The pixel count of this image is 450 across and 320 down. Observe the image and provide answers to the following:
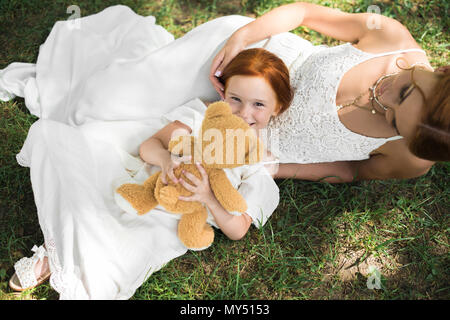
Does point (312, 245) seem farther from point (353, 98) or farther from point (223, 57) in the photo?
point (223, 57)

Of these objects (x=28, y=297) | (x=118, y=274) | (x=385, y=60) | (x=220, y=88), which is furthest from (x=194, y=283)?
(x=385, y=60)

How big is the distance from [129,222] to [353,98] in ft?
3.93

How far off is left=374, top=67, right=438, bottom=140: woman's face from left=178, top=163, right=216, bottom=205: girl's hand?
808 millimetres

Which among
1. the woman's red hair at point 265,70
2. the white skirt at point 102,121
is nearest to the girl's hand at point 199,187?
the white skirt at point 102,121

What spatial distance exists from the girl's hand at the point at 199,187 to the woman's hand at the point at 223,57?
1.88ft

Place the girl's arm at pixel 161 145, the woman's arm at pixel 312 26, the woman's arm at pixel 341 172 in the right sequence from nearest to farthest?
the girl's arm at pixel 161 145 < the woman's arm at pixel 312 26 < the woman's arm at pixel 341 172

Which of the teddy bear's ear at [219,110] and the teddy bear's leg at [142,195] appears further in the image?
the teddy bear's leg at [142,195]

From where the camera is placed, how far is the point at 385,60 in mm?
1793

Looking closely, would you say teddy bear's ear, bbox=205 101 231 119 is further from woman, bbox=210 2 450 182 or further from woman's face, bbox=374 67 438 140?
woman's face, bbox=374 67 438 140

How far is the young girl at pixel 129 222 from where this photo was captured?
68.1 inches

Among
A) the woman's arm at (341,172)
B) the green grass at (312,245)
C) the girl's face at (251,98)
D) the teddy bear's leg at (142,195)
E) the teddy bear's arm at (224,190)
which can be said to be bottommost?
the green grass at (312,245)

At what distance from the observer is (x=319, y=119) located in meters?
1.86

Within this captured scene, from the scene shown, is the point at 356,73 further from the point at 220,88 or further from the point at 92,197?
the point at 92,197

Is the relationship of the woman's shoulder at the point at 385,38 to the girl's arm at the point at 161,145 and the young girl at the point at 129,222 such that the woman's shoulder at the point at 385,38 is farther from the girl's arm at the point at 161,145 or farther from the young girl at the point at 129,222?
the girl's arm at the point at 161,145
